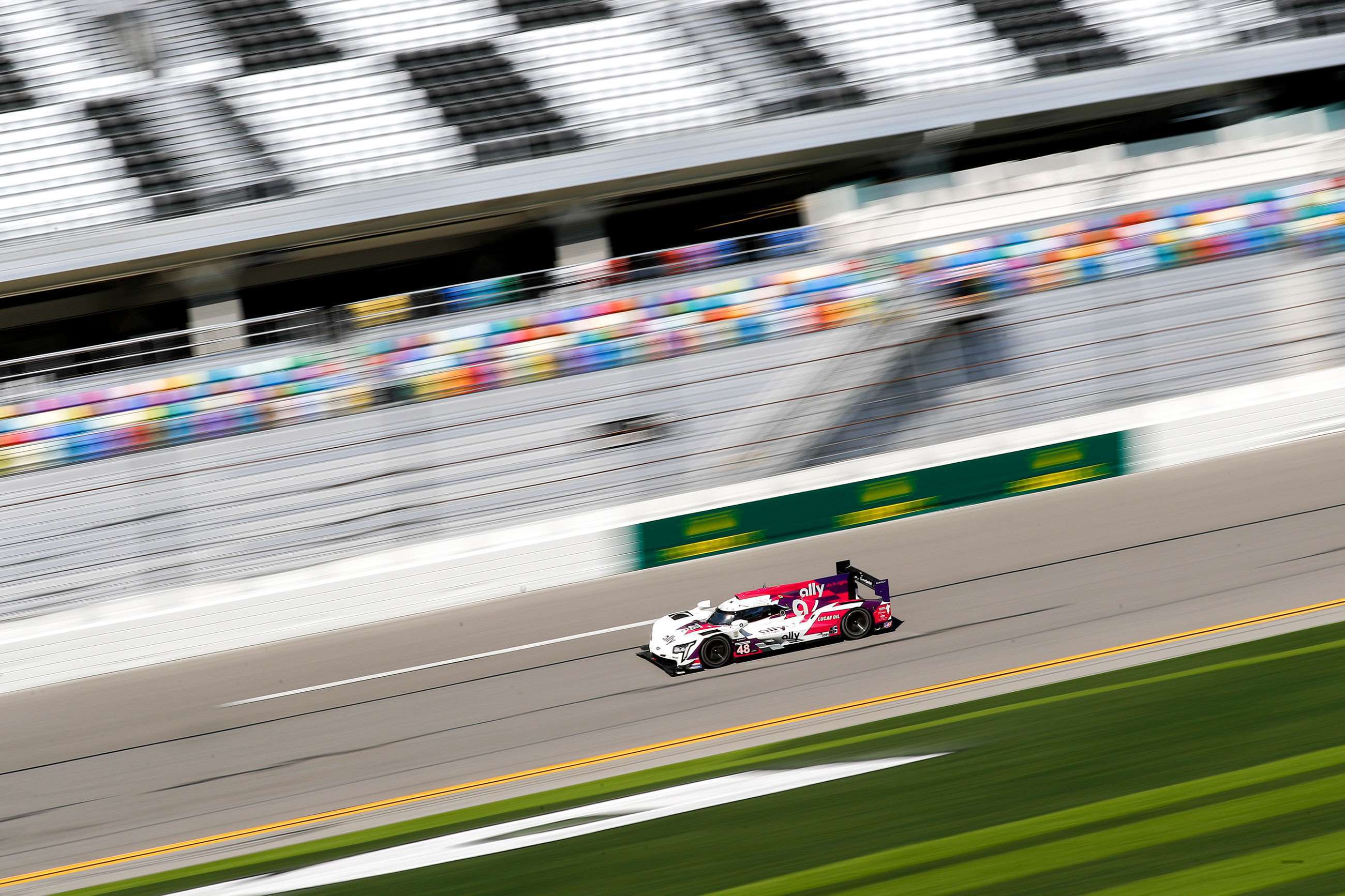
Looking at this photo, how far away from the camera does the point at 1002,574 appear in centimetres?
839

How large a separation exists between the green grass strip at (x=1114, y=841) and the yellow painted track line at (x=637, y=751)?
172cm

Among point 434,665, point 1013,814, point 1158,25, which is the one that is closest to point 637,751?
point 1013,814

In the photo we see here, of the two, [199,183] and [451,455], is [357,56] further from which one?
[451,455]

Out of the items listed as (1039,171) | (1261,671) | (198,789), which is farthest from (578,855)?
(1039,171)

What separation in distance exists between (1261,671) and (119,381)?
10170 millimetres

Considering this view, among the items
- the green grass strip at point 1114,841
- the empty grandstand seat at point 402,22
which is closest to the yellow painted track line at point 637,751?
the green grass strip at point 1114,841

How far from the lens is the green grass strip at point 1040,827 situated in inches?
192

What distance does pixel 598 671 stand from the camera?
7.62 meters

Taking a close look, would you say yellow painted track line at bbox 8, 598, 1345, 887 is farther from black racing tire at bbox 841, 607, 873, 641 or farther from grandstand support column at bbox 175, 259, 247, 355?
grandstand support column at bbox 175, 259, 247, 355

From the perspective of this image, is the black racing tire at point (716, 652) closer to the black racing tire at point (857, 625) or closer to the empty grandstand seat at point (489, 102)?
the black racing tire at point (857, 625)

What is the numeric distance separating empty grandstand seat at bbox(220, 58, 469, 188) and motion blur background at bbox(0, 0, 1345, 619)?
0.16 ft

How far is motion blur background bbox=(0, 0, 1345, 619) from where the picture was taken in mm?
10211

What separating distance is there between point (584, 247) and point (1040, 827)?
11.0 m

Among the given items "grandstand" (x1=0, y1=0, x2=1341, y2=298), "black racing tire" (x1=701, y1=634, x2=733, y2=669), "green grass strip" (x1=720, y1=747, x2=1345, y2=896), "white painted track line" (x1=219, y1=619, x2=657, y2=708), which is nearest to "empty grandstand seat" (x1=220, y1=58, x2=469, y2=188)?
"grandstand" (x1=0, y1=0, x2=1341, y2=298)
